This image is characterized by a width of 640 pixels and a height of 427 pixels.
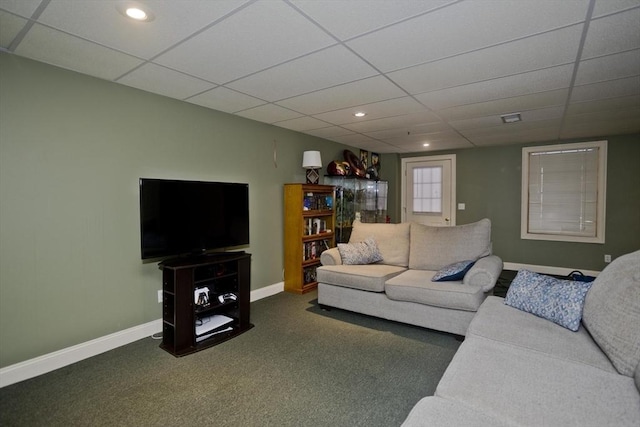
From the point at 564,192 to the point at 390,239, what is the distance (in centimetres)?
343

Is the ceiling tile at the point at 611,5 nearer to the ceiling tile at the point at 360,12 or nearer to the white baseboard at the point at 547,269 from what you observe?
the ceiling tile at the point at 360,12

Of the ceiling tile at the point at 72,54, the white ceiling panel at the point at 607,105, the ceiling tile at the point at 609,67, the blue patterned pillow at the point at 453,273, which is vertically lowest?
the blue patterned pillow at the point at 453,273

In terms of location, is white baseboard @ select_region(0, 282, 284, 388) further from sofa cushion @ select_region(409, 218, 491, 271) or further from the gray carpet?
sofa cushion @ select_region(409, 218, 491, 271)

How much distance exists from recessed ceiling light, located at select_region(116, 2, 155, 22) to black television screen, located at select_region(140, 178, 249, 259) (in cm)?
134

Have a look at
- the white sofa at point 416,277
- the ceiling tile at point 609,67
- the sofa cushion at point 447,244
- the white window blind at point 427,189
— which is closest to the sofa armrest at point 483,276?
the white sofa at point 416,277

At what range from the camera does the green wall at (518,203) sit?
4770 mm

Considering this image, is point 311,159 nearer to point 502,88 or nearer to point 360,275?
point 360,275

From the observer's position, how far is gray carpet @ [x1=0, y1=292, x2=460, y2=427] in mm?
1871

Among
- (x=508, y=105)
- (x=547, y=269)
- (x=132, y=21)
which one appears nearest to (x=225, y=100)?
(x=132, y=21)

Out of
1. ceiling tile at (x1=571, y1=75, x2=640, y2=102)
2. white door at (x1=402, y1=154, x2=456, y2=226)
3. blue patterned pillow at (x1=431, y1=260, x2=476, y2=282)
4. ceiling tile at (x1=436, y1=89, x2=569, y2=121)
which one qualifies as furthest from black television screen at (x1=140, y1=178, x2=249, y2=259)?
white door at (x1=402, y1=154, x2=456, y2=226)

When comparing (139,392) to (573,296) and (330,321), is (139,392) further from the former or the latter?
(573,296)

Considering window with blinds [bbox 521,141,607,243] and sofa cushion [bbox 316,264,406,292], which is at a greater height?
window with blinds [bbox 521,141,607,243]

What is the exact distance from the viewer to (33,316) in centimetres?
233

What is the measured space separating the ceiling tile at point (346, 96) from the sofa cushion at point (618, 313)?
2049 mm
